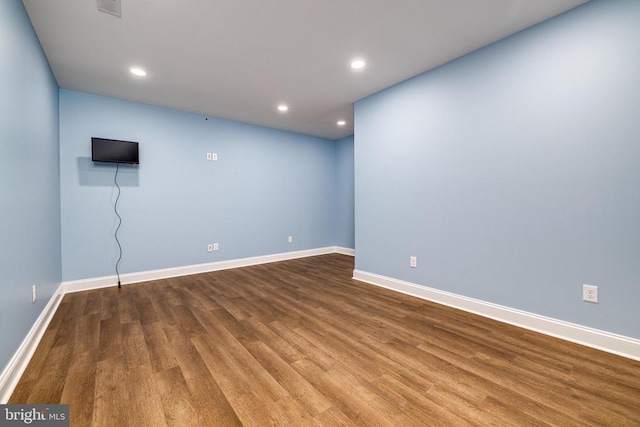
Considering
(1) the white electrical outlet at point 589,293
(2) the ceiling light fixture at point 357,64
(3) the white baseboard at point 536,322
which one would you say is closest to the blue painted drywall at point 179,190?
(2) the ceiling light fixture at point 357,64

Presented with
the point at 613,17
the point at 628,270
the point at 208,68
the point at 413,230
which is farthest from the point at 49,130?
the point at 628,270

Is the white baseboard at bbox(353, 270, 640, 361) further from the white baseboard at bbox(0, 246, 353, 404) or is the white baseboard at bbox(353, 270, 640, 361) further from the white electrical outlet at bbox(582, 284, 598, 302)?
the white baseboard at bbox(0, 246, 353, 404)

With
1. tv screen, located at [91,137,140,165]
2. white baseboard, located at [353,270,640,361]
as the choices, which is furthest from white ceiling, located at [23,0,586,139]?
white baseboard, located at [353,270,640,361]

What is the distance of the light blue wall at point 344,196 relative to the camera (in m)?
6.00

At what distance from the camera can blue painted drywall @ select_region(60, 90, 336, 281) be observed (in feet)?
11.6

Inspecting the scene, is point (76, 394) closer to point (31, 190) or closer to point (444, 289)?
point (31, 190)

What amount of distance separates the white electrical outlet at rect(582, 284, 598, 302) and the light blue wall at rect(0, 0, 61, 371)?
13.0 ft

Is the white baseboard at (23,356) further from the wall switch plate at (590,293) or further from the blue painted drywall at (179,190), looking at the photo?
the wall switch plate at (590,293)

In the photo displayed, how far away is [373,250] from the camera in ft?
12.4

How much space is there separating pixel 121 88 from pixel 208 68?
1393mm

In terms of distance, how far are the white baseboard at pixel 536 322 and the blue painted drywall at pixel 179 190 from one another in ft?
9.60

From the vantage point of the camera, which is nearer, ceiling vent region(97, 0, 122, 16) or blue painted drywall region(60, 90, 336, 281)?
ceiling vent region(97, 0, 122, 16)

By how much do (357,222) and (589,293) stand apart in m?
2.53

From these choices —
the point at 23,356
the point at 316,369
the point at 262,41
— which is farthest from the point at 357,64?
the point at 23,356
